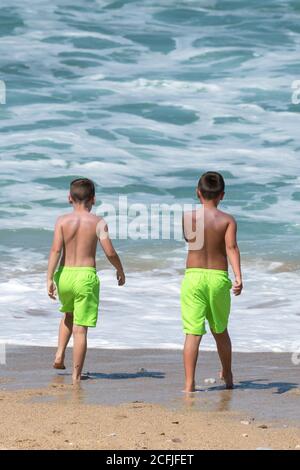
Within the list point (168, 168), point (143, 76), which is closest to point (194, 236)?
point (168, 168)

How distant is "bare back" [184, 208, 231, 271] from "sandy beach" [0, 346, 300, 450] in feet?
2.33

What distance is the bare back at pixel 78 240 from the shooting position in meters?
5.99

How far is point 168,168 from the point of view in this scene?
585 inches

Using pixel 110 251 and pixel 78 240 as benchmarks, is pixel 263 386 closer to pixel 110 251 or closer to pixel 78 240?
pixel 110 251

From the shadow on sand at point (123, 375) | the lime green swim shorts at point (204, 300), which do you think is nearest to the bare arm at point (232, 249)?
the lime green swim shorts at point (204, 300)

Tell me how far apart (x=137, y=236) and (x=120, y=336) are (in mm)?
4350

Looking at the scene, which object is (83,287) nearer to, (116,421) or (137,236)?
(116,421)

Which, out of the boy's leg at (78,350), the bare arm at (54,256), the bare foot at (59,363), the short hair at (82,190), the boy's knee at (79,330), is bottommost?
the bare foot at (59,363)

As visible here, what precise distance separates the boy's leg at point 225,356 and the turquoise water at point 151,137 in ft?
4.09

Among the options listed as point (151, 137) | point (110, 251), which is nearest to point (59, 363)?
point (110, 251)

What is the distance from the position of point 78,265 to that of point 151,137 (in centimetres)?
1048

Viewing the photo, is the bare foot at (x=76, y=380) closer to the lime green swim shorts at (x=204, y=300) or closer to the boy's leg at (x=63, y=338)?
the boy's leg at (x=63, y=338)

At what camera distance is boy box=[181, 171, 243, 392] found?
218 inches

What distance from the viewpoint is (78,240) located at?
5992 mm
